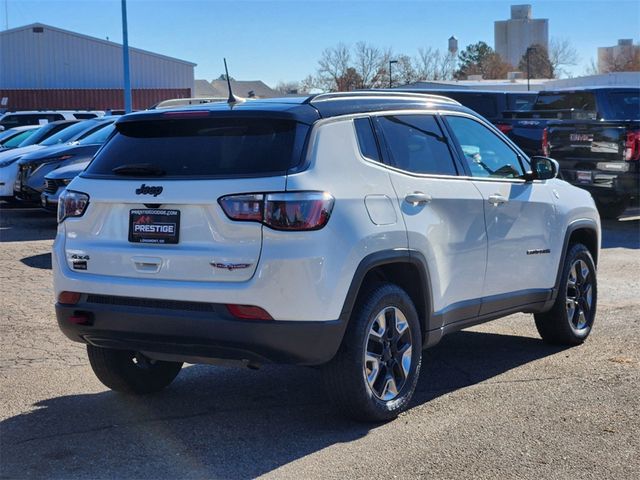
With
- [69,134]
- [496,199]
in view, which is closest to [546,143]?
[69,134]

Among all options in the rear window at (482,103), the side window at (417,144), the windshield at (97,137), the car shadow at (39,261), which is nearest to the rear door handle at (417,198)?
the side window at (417,144)

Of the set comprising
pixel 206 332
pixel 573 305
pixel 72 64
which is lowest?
pixel 573 305

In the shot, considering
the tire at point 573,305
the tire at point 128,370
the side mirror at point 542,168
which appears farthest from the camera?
the tire at point 573,305

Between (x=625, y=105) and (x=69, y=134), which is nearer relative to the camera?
(x=625, y=105)

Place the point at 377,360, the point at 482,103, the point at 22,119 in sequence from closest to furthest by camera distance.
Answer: the point at 377,360, the point at 482,103, the point at 22,119

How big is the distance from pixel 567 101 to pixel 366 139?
39.9 feet

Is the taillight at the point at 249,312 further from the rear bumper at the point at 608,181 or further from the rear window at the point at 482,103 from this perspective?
the rear window at the point at 482,103

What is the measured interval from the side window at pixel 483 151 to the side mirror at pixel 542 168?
108 millimetres

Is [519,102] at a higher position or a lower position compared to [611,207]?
higher

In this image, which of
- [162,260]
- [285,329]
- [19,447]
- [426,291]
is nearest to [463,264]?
[426,291]

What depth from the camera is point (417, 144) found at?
5.96m

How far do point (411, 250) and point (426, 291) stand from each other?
1.11 ft

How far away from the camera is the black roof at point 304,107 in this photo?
5.13m

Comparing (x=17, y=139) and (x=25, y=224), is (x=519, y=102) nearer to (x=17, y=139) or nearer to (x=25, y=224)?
(x=25, y=224)
